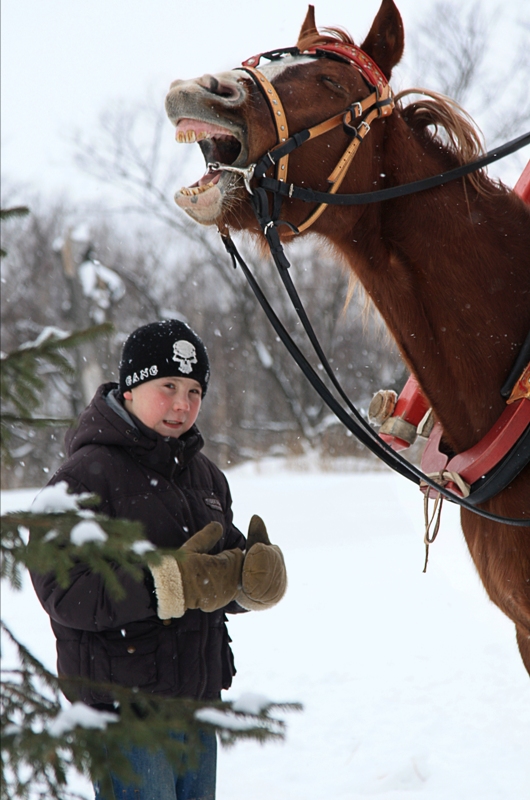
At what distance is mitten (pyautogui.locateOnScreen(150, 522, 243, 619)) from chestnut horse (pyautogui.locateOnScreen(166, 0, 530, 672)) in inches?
27.6

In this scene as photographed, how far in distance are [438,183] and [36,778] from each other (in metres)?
1.59

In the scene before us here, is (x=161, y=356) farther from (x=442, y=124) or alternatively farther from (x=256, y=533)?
(x=442, y=124)

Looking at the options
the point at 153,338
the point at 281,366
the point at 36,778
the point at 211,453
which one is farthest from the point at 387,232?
the point at 211,453

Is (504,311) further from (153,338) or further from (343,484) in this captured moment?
(343,484)

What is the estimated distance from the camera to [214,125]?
1690 mm

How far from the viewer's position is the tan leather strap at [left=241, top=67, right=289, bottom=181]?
1.76m

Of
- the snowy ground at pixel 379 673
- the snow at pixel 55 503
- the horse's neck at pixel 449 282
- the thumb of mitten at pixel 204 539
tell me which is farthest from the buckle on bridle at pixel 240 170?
the snowy ground at pixel 379 673

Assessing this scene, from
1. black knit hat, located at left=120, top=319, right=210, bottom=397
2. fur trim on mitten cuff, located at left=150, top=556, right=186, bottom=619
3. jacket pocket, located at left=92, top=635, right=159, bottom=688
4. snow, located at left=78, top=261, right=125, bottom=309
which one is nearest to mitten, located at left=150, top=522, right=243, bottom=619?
fur trim on mitten cuff, located at left=150, top=556, right=186, bottom=619

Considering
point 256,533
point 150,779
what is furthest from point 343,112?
point 150,779

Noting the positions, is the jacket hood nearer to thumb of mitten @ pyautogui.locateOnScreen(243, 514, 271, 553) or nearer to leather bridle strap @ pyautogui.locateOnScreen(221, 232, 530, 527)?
thumb of mitten @ pyautogui.locateOnScreen(243, 514, 271, 553)

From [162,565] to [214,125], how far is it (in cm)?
101

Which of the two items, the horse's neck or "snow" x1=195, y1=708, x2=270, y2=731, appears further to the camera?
the horse's neck

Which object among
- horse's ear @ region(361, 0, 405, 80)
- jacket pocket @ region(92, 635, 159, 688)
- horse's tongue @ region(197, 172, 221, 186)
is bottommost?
jacket pocket @ region(92, 635, 159, 688)

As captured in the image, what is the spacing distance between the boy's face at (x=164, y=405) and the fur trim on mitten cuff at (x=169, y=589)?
417mm
